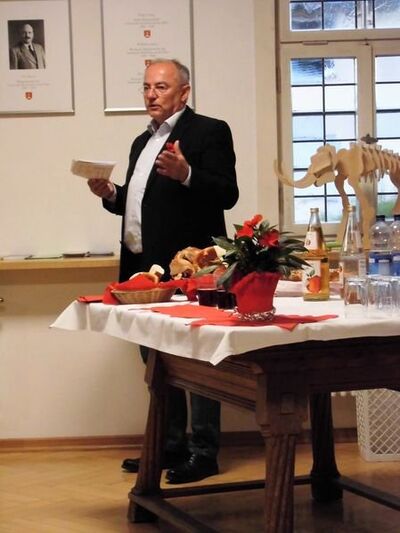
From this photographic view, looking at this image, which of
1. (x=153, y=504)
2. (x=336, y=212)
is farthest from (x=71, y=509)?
(x=336, y=212)

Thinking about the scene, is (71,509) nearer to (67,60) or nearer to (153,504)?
(153,504)

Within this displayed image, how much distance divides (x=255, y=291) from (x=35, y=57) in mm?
2569

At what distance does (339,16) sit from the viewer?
4469 mm

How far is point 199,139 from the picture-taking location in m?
3.79

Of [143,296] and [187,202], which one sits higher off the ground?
[187,202]

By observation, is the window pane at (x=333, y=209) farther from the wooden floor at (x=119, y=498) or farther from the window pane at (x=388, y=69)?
the wooden floor at (x=119, y=498)

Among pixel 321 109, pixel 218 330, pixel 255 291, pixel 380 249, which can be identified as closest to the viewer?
pixel 218 330

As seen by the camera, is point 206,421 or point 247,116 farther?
point 247,116

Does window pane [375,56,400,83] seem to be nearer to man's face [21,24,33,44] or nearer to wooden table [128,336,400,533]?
man's face [21,24,33,44]

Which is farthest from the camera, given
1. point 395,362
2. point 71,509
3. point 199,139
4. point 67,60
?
point 67,60

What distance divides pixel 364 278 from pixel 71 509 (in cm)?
157

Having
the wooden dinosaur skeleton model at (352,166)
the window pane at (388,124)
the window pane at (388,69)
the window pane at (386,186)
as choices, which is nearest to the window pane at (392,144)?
the window pane at (388,124)

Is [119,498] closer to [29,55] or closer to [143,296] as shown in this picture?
[143,296]

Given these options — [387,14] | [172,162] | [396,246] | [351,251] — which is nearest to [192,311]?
[351,251]
